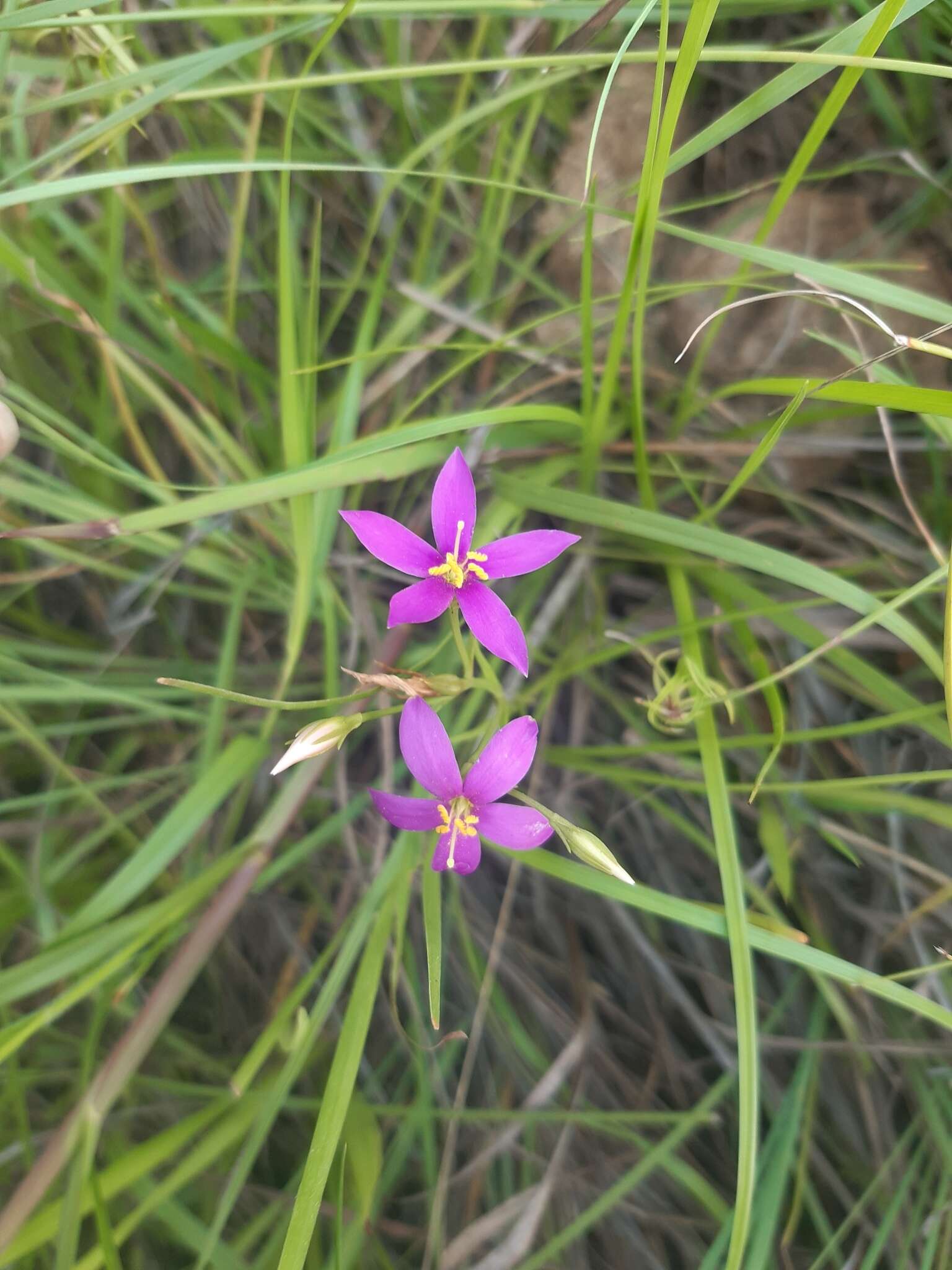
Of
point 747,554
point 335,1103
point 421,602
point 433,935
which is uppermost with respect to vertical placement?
point 421,602

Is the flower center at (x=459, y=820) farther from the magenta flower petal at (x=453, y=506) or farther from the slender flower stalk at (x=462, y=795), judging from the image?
the magenta flower petal at (x=453, y=506)

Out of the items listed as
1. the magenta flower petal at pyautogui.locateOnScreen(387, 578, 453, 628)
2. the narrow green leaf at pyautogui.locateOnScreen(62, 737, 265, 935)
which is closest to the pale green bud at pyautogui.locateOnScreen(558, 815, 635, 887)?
the magenta flower petal at pyautogui.locateOnScreen(387, 578, 453, 628)

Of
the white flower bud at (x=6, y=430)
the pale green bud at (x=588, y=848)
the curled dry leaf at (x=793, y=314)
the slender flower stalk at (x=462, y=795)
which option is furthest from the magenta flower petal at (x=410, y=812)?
the curled dry leaf at (x=793, y=314)

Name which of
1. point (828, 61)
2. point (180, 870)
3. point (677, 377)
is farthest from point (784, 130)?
point (180, 870)

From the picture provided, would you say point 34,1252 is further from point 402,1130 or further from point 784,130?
point 784,130

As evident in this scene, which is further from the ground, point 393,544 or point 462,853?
point 393,544

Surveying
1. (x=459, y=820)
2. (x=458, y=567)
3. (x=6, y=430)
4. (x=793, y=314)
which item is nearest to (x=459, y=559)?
(x=458, y=567)

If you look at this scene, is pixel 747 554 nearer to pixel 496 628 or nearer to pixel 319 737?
pixel 496 628
